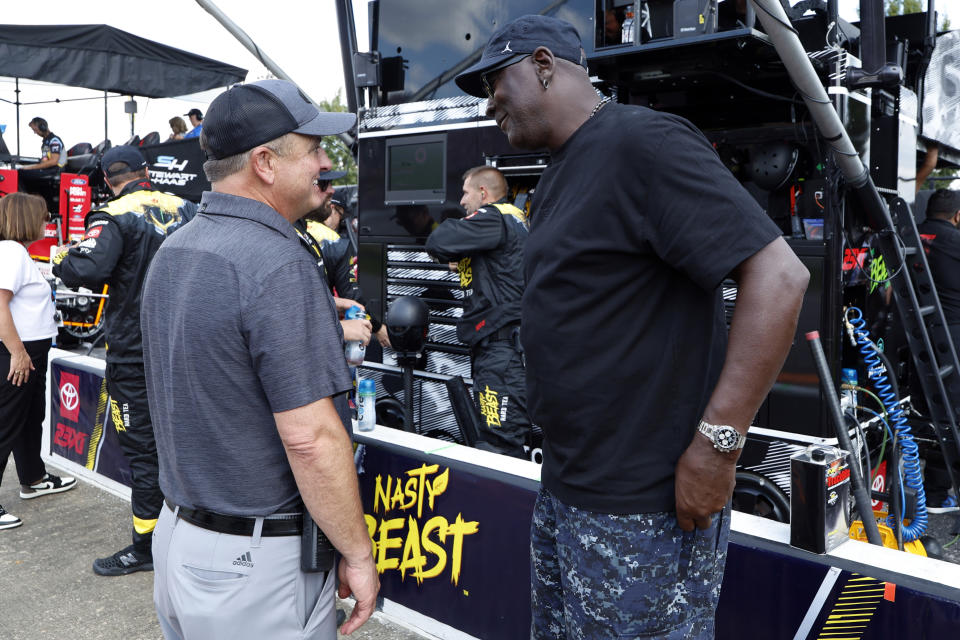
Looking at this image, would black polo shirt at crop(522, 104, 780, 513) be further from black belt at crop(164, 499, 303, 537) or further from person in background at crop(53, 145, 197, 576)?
person in background at crop(53, 145, 197, 576)

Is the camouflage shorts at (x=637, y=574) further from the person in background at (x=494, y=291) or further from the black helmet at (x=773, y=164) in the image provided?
the person in background at (x=494, y=291)

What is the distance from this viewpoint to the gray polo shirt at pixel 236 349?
1.48m

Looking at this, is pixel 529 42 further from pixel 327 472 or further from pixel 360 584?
pixel 360 584

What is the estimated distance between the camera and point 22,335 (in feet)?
14.4

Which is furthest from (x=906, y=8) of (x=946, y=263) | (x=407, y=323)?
(x=407, y=323)

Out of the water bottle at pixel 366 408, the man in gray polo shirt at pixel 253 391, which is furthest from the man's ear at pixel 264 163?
the water bottle at pixel 366 408

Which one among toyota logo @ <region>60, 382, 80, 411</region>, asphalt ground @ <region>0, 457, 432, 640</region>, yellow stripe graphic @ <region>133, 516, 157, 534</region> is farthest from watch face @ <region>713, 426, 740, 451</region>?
toyota logo @ <region>60, 382, 80, 411</region>

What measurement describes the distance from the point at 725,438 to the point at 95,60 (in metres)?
9.11

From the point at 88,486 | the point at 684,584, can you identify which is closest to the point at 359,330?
the point at 684,584

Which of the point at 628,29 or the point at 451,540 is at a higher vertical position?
the point at 628,29

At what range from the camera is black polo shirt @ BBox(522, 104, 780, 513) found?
1.33 metres

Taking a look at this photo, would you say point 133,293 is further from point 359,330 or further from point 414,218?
point 414,218

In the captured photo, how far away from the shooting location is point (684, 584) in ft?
4.84

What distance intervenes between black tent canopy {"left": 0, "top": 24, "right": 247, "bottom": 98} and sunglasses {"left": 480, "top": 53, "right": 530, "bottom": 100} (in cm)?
819
